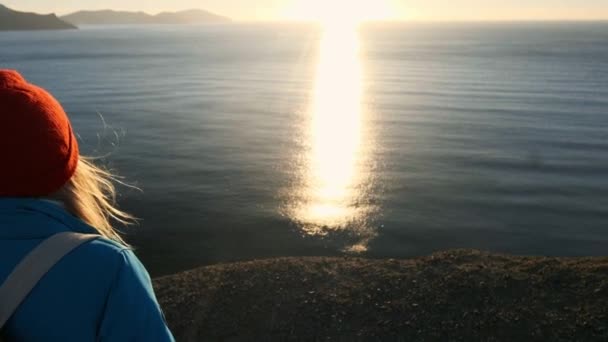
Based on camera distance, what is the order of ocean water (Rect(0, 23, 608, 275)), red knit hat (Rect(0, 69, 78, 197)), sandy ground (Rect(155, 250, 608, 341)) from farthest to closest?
1. ocean water (Rect(0, 23, 608, 275))
2. sandy ground (Rect(155, 250, 608, 341))
3. red knit hat (Rect(0, 69, 78, 197))

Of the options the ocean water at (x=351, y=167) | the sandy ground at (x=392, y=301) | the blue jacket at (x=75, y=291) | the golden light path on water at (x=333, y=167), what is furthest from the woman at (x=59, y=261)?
the golden light path on water at (x=333, y=167)

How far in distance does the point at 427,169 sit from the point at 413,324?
46.5 ft

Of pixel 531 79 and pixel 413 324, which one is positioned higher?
pixel 531 79

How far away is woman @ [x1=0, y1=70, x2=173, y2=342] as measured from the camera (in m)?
1.51

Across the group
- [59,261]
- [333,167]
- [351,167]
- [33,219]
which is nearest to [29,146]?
[33,219]

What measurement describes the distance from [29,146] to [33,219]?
0.22 metres

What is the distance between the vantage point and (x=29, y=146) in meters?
1.62

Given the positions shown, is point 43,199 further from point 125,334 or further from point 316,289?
point 316,289

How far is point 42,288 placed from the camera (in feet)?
4.89

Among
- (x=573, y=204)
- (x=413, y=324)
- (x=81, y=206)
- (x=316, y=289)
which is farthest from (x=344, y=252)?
(x=81, y=206)

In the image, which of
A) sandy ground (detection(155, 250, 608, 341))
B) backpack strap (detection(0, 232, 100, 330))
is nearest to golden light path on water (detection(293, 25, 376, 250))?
sandy ground (detection(155, 250, 608, 341))

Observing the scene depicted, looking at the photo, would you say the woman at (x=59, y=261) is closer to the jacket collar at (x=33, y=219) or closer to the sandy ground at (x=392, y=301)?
the jacket collar at (x=33, y=219)

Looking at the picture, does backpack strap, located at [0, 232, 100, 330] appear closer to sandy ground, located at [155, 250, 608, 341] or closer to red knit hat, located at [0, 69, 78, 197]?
red knit hat, located at [0, 69, 78, 197]

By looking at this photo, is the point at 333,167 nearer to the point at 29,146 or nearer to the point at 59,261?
the point at 29,146
